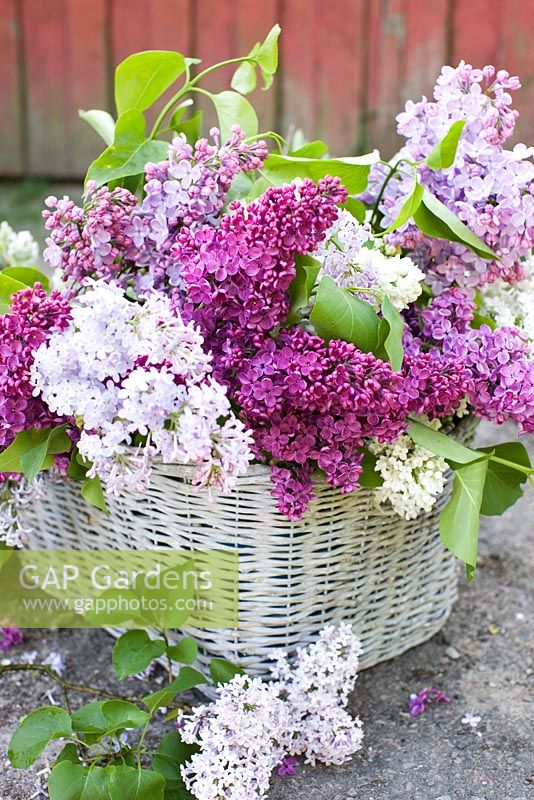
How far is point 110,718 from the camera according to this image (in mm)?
985

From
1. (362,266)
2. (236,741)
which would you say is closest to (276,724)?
(236,741)

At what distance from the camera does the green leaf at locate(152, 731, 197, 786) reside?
1.00m

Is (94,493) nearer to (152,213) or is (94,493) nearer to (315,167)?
(152,213)

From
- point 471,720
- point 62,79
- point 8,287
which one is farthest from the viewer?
point 62,79

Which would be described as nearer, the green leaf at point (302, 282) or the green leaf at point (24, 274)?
the green leaf at point (302, 282)

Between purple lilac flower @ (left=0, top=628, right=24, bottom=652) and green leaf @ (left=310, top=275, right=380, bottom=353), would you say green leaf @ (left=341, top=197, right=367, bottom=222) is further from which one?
purple lilac flower @ (left=0, top=628, right=24, bottom=652)

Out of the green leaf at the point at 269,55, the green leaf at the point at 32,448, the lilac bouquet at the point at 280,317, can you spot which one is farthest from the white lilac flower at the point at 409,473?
the green leaf at the point at 269,55

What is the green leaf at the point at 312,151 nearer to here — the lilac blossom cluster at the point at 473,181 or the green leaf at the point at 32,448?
the lilac blossom cluster at the point at 473,181

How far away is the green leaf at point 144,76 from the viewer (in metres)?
1.09

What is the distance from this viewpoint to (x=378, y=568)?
3.80 ft

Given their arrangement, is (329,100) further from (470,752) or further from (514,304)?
(470,752)

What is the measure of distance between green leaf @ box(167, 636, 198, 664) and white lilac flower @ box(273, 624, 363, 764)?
10cm

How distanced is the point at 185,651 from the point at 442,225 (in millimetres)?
527

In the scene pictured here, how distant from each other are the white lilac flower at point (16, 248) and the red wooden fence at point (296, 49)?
1.98 metres
